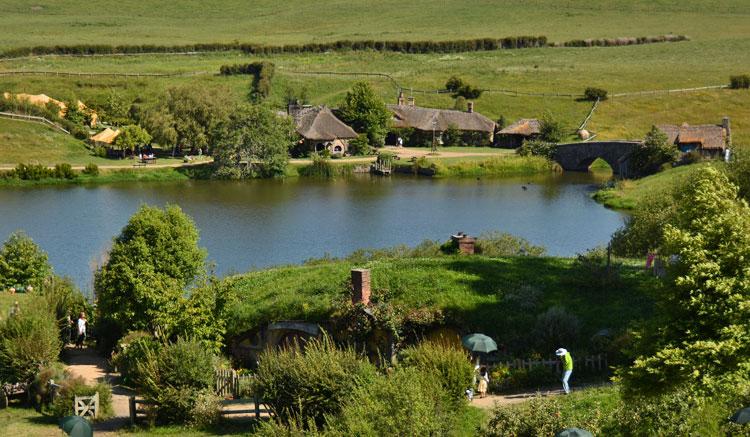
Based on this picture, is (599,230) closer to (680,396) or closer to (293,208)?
(293,208)

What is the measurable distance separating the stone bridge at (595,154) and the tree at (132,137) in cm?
3123

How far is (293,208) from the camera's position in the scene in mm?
67000

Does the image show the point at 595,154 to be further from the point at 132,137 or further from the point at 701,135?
the point at 132,137

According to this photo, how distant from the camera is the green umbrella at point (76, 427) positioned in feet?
77.8

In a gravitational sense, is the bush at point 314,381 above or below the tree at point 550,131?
above

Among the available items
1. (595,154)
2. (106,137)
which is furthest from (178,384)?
(106,137)

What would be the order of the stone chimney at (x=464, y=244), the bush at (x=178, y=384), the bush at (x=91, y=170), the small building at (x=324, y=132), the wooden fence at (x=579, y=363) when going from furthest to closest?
the small building at (x=324, y=132) < the bush at (x=91, y=170) < the stone chimney at (x=464, y=244) < the wooden fence at (x=579, y=363) < the bush at (x=178, y=384)

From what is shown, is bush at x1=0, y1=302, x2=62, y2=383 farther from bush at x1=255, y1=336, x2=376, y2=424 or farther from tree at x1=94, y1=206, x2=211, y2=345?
bush at x1=255, y1=336, x2=376, y2=424

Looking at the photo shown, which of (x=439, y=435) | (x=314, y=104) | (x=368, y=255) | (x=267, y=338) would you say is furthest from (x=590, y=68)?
(x=439, y=435)

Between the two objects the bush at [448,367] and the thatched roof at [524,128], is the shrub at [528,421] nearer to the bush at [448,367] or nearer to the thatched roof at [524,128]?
the bush at [448,367]

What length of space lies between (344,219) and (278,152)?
844 inches

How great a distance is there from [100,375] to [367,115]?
6446 centimetres

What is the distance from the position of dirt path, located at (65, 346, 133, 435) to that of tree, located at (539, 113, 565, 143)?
64.0 metres

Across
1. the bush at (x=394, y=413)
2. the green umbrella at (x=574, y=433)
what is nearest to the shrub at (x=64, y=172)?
the bush at (x=394, y=413)
